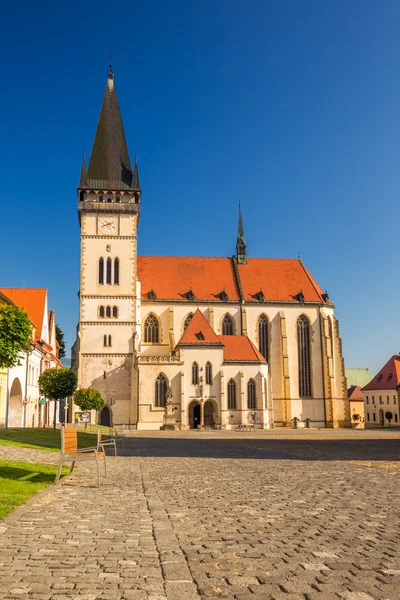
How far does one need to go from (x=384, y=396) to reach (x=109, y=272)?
158ft

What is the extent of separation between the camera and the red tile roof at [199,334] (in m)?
57.8

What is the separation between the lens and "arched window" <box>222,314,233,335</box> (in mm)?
64625

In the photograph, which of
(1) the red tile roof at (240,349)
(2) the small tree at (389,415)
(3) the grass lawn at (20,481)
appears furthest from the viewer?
(2) the small tree at (389,415)

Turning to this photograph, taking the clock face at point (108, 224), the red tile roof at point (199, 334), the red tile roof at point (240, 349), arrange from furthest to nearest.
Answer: the clock face at point (108, 224) → the red tile roof at point (240, 349) → the red tile roof at point (199, 334)

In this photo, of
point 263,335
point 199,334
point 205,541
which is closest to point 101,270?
point 199,334

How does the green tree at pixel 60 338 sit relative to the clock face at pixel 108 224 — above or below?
below

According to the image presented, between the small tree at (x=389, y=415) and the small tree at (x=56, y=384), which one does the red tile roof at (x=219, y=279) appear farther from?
the small tree at (x=389, y=415)

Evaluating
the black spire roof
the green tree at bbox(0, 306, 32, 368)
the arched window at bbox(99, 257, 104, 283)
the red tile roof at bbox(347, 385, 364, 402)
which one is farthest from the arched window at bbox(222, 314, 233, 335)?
the red tile roof at bbox(347, 385, 364, 402)

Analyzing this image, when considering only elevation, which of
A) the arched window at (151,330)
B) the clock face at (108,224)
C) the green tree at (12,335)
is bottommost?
the green tree at (12,335)

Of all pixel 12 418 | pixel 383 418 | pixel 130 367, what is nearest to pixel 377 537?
pixel 12 418

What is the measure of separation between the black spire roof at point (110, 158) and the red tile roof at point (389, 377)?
47519 millimetres

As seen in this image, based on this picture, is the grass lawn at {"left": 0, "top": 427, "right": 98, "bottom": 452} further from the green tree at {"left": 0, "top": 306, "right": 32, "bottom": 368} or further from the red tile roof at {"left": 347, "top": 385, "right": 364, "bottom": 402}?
the red tile roof at {"left": 347, "top": 385, "right": 364, "bottom": 402}

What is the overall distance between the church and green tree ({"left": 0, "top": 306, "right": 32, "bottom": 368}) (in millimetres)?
37568

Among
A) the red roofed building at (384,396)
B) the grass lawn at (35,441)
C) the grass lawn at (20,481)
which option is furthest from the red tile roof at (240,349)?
the grass lawn at (20,481)
